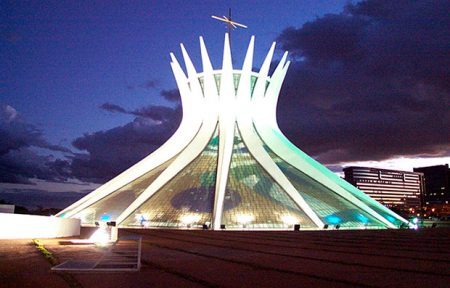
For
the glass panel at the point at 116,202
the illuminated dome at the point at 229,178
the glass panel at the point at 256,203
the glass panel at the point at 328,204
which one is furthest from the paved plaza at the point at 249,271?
the glass panel at the point at 116,202

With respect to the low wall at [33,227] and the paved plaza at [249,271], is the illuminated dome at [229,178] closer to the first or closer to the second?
the low wall at [33,227]

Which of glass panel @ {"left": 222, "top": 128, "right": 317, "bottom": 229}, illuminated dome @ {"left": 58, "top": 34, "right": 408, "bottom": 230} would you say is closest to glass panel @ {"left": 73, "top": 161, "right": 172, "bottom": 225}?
illuminated dome @ {"left": 58, "top": 34, "right": 408, "bottom": 230}

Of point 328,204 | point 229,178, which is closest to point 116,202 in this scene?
point 229,178


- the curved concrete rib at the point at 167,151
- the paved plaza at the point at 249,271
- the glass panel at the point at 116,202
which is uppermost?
the curved concrete rib at the point at 167,151

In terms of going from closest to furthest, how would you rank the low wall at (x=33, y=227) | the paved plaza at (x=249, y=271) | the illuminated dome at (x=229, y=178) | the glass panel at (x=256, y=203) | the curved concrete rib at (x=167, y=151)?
the paved plaza at (x=249, y=271) → the low wall at (x=33, y=227) → the glass panel at (x=256, y=203) → the illuminated dome at (x=229, y=178) → the curved concrete rib at (x=167, y=151)

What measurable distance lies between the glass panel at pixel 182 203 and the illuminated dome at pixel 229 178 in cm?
6

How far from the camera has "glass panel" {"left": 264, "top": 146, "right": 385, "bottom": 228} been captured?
1000 inches

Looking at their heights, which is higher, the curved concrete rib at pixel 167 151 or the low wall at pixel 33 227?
the curved concrete rib at pixel 167 151

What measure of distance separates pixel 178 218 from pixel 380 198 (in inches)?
5319

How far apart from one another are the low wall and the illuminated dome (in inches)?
317

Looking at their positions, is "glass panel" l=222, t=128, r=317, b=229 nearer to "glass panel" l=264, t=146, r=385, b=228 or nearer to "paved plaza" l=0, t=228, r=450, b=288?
"glass panel" l=264, t=146, r=385, b=228

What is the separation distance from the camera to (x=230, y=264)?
27.1 feet

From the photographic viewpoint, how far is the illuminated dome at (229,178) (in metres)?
24.7

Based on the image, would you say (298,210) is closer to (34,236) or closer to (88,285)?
(34,236)
